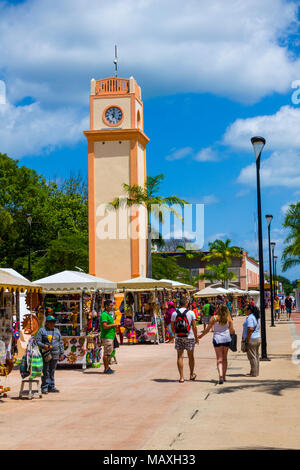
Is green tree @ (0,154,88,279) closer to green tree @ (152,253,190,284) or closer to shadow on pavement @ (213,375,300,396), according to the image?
green tree @ (152,253,190,284)

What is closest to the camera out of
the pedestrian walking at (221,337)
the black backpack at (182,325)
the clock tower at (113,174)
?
the pedestrian walking at (221,337)

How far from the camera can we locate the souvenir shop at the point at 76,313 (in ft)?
57.7

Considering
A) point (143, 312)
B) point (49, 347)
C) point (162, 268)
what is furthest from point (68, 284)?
point (162, 268)

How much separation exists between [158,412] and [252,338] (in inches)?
190

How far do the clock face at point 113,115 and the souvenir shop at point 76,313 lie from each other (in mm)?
26757

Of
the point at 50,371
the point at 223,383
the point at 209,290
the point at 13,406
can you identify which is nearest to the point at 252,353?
the point at 223,383

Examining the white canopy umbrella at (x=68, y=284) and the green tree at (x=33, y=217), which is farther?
the green tree at (x=33, y=217)

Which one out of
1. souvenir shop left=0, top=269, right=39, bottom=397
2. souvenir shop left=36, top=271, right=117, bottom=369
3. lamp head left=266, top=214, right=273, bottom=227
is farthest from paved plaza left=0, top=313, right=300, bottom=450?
lamp head left=266, top=214, right=273, bottom=227

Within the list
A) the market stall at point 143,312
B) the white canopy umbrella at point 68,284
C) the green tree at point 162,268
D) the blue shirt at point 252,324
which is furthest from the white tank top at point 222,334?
the green tree at point 162,268

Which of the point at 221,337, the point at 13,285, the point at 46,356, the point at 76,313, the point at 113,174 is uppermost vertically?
the point at 113,174

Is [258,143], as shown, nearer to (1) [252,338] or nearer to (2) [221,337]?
(1) [252,338]

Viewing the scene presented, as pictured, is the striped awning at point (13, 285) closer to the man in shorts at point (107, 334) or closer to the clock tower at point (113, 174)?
the man in shorts at point (107, 334)

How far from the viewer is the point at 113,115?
44062mm

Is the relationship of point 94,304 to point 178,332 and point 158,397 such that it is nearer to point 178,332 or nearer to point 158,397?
point 178,332
